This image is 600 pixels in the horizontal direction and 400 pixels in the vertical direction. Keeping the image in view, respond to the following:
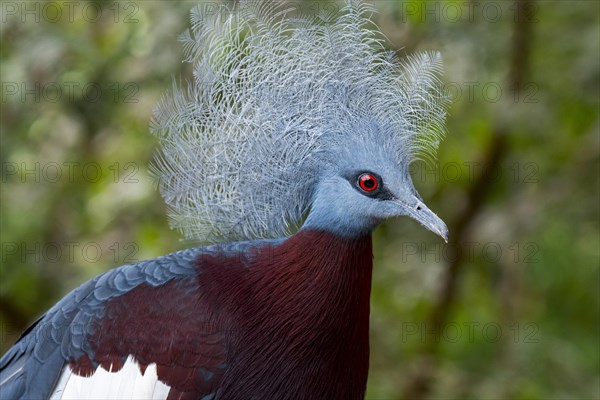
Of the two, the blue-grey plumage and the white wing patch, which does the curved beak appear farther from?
the white wing patch

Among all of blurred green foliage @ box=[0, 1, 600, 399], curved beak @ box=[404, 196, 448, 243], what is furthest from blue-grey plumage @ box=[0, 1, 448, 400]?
blurred green foliage @ box=[0, 1, 600, 399]

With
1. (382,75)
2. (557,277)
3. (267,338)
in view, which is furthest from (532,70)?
(267,338)

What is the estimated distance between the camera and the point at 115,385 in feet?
6.51

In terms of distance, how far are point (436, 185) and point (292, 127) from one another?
1620 millimetres

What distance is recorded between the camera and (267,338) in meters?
1.93

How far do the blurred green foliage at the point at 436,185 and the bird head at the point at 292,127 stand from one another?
0.67 meters

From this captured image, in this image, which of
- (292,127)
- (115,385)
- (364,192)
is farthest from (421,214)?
(115,385)

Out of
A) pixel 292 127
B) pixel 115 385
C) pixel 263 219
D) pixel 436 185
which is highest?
pixel 436 185

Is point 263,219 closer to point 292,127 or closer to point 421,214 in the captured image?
point 292,127

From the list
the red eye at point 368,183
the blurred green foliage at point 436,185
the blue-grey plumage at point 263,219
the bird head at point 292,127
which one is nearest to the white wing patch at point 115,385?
the blue-grey plumage at point 263,219

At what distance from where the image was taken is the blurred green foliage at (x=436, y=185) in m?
3.03

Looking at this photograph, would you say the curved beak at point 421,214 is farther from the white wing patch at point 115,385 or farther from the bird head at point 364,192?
the white wing patch at point 115,385

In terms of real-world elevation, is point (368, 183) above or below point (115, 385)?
above

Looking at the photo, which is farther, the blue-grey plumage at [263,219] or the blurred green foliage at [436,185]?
the blurred green foliage at [436,185]
